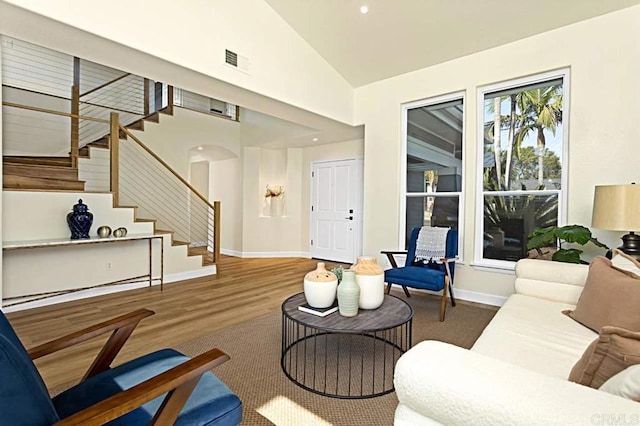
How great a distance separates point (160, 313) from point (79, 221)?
147 centimetres

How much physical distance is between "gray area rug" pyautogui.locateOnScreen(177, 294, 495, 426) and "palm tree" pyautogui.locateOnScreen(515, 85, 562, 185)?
1866 millimetres

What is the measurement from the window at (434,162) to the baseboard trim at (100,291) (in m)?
3.12

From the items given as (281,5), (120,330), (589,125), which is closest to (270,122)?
(281,5)

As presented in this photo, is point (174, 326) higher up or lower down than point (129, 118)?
lower down

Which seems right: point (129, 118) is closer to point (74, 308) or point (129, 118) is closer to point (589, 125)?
point (74, 308)

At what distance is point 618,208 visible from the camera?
2365 mm

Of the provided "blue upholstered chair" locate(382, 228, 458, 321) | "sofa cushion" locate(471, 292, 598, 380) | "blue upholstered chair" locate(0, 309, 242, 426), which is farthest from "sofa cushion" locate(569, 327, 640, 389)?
"blue upholstered chair" locate(382, 228, 458, 321)

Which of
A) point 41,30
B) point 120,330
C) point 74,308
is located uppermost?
point 41,30

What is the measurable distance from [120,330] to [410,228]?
3691 mm

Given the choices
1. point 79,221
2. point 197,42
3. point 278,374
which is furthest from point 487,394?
point 79,221

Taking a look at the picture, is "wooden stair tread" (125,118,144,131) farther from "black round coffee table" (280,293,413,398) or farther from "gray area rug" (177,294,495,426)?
"black round coffee table" (280,293,413,398)

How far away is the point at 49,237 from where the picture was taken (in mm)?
3688

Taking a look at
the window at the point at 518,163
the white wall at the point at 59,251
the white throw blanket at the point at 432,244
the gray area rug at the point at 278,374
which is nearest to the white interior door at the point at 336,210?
the white throw blanket at the point at 432,244

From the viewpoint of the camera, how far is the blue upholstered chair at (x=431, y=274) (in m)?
3.26
